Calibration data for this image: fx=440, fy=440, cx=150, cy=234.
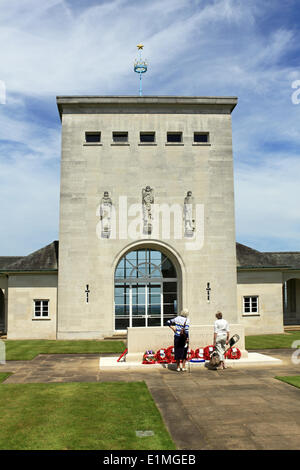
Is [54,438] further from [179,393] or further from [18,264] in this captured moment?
[18,264]

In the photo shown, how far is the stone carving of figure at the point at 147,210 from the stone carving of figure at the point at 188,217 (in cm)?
215

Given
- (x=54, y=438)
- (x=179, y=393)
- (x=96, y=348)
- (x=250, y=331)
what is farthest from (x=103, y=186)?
(x=54, y=438)

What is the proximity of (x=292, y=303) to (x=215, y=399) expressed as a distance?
100 ft

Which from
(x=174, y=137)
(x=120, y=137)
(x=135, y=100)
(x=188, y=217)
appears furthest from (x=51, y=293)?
Answer: (x=135, y=100)

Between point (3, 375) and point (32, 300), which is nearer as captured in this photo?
point (3, 375)

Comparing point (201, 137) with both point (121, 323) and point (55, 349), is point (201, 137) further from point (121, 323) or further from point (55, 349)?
point (55, 349)

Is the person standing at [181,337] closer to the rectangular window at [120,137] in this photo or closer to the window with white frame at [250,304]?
the window with white frame at [250,304]

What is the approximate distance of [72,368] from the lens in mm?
15016

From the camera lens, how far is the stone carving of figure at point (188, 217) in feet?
90.2

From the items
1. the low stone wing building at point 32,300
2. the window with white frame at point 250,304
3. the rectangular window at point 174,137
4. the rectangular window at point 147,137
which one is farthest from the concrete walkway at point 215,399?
the rectangular window at point 174,137

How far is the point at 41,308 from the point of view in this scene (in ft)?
89.6

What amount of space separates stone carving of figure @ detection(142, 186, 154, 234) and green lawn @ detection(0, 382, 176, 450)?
16146 millimetres

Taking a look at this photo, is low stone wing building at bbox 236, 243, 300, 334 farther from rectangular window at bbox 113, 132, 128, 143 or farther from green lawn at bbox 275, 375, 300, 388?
green lawn at bbox 275, 375, 300, 388

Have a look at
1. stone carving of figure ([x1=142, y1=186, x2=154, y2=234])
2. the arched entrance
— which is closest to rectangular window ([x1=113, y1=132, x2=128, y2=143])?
stone carving of figure ([x1=142, y1=186, x2=154, y2=234])
